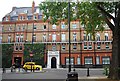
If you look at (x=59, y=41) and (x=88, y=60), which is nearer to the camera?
(x=88, y=60)

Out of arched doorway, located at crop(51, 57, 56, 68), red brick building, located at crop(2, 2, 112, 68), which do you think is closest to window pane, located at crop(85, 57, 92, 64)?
red brick building, located at crop(2, 2, 112, 68)

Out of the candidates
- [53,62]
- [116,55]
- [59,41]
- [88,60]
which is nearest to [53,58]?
[53,62]

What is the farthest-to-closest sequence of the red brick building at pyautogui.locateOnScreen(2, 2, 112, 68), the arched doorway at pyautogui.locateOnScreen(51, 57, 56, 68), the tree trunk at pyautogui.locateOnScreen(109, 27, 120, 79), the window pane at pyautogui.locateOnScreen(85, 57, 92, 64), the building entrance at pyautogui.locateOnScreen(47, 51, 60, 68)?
1. the arched doorway at pyautogui.locateOnScreen(51, 57, 56, 68)
2. the window pane at pyautogui.locateOnScreen(85, 57, 92, 64)
3. the red brick building at pyautogui.locateOnScreen(2, 2, 112, 68)
4. the building entrance at pyautogui.locateOnScreen(47, 51, 60, 68)
5. the tree trunk at pyautogui.locateOnScreen(109, 27, 120, 79)

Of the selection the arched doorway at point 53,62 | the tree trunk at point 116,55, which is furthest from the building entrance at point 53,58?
the tree trunk at point 116,55

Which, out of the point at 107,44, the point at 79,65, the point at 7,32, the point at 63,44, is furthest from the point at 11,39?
the point at 107,44

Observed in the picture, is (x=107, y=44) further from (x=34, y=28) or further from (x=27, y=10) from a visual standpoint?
(x=27, y=10)

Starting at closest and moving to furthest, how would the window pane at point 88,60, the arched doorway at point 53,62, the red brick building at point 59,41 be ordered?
the red brick building at point 59,41, the window pane at point 88,60, the arched doorway at point 53,62

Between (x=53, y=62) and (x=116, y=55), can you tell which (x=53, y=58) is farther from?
(x=116, y=55)

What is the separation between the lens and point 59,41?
176 feet

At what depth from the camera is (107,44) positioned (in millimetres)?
53000

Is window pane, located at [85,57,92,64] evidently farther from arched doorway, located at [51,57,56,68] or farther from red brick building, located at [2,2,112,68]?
arched doorway, located at [51,57,56,68]

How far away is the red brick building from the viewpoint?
52.6 metres

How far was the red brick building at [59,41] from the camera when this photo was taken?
2072 inches

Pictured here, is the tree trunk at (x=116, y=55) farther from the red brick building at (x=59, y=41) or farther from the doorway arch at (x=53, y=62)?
the doorway arch at (x=53, y=62)
